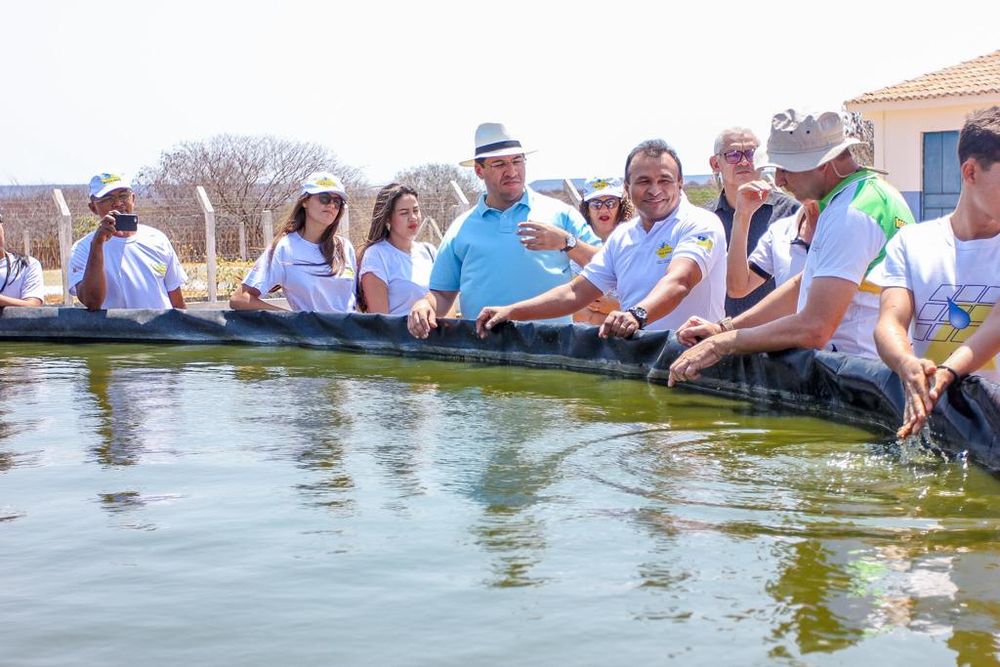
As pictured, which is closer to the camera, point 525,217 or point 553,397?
point 553,397

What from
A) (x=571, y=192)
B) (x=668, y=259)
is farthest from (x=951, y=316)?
(x=571, y=192)

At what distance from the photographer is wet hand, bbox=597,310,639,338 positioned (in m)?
5.32

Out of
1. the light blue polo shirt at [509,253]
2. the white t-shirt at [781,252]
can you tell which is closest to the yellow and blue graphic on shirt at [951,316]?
the white t-shirt at [781,252]

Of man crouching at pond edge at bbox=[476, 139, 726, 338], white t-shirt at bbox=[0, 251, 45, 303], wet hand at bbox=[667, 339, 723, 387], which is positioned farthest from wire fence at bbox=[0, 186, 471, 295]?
wet hand at bbox=[667, 339, 723, 387]

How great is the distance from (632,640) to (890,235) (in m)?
2.24

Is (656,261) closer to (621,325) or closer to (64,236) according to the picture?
(621,325)

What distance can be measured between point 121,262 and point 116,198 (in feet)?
1.30

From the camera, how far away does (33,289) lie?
8.20 metres

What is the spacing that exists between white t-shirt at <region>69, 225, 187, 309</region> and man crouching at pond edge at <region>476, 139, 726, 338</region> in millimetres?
3042

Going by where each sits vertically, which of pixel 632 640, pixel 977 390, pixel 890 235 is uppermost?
pixel 890 235

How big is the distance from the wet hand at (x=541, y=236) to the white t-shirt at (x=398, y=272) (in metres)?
1.31

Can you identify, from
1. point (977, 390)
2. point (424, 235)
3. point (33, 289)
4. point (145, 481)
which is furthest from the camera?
point (424, 235)

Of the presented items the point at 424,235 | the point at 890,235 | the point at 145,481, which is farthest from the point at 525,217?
the point at 424,235

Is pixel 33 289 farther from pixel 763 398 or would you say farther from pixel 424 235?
pixel 424 235
